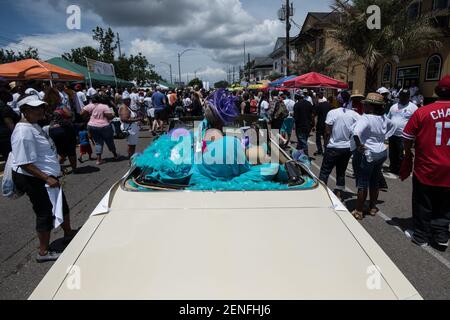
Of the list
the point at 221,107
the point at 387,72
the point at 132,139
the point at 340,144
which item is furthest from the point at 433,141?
the point at 387,72

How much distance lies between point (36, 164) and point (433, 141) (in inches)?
170

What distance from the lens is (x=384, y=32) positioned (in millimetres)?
13250

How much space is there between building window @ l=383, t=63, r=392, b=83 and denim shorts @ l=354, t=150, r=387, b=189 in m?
16.1

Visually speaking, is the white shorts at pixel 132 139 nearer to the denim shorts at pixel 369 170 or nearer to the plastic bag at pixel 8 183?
the plastic bag at pixel 8 183

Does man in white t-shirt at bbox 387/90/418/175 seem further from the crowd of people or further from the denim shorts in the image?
the denim shorts

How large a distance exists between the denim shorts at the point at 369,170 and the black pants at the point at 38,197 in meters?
3.98

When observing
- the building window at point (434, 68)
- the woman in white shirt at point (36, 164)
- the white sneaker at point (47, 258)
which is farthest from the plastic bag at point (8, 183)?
the building window at point (434, 68)

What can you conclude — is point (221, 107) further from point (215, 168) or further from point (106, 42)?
point (106, 42)

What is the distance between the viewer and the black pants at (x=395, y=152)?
645 centimetres

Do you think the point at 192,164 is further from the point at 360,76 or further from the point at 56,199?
the point at 360,76

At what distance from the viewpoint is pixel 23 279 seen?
9.77 feet

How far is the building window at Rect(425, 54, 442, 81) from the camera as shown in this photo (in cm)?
1382

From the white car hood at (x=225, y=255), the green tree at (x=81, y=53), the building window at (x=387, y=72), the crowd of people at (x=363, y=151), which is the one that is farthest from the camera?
the green tree at (x=81, y=53)
